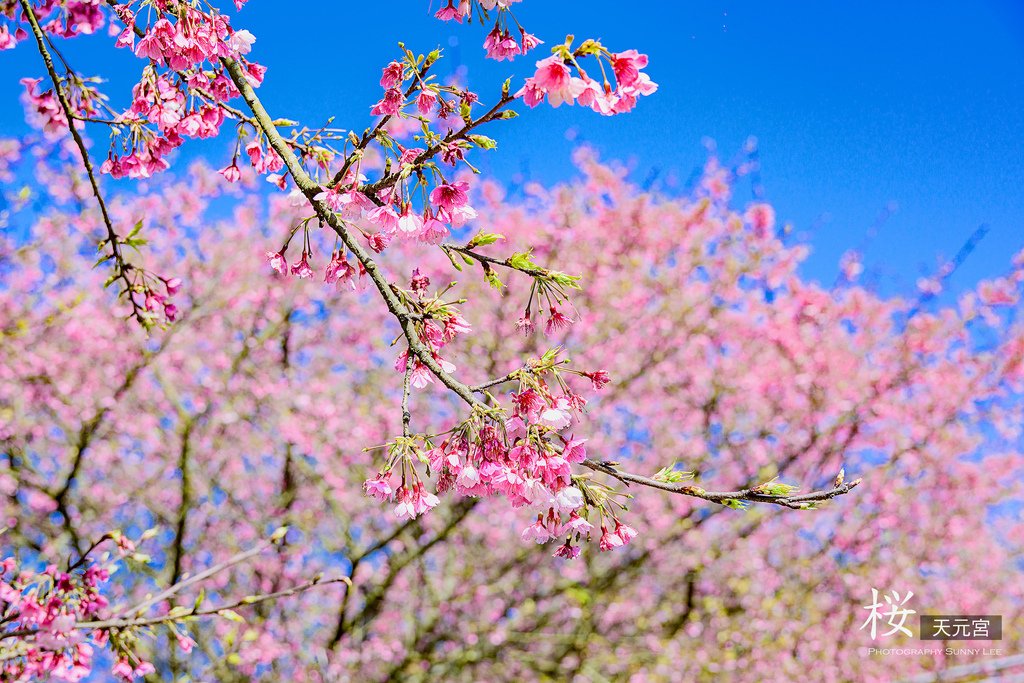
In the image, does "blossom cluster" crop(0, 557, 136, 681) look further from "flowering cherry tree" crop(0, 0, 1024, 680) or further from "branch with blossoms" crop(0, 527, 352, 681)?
"flowering cherry tree" crop(0, 0, 1024, 680)

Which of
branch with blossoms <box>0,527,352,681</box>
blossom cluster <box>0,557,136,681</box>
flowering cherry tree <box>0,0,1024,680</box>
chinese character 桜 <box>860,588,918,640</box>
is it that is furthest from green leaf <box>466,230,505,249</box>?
chinese character 桜 <box>860,588,918,640</box>

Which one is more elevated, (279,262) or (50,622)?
(279,262)

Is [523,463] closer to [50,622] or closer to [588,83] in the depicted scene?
[588,83]

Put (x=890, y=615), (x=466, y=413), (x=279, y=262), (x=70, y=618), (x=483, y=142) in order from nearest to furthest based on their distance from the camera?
(x=483, y=142), (x=279, y=262), (x=70, y=618), (x=466, y=413), (x=890, y=615)

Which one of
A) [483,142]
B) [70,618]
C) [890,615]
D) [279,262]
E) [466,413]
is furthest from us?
[890,615]

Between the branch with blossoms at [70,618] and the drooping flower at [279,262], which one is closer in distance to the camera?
the drooping flower at [279,262]

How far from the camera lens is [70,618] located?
252 cm

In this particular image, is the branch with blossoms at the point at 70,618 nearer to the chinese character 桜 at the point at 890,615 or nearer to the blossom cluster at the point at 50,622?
the blossom cluster at the point at 50,622

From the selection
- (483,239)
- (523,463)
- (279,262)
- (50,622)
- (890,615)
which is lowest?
(50,622)

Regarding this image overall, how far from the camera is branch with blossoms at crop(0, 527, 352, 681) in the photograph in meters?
2.46

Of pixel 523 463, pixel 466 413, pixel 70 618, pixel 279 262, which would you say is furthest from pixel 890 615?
pixel 279 262

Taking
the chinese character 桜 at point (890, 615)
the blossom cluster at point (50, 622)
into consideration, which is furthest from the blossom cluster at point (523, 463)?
the chinese character 桜 at point (890, 615)

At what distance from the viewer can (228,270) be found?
29.9ft

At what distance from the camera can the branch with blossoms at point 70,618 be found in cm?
246
